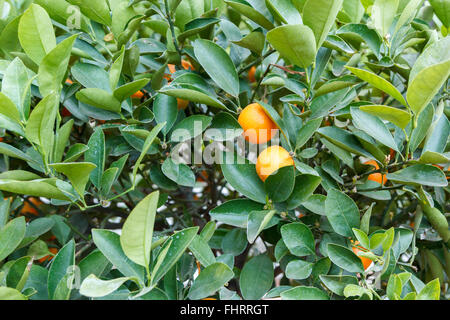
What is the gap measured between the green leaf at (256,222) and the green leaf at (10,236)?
1.07 ft

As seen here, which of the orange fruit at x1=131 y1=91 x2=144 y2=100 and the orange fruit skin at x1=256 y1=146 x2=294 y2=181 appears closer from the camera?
the orange fruit skin at x1=256 y1=146 x2=294 y2=181

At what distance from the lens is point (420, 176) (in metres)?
0.72

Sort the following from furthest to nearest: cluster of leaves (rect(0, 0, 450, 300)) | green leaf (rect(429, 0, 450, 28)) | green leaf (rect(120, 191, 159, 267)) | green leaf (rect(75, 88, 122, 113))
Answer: green leaf (rect(429, 0, 450, 28)), green leaf (rect(75, 88, 122, 113)), cluster of leaves (rect(0, 0, 450, 300)), green leaf (rect(120, 191, 159, 267))

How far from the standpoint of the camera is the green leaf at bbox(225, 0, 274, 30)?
2.41ft

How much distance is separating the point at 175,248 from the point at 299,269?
19 cm

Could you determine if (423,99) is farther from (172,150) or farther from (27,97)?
(27,97)

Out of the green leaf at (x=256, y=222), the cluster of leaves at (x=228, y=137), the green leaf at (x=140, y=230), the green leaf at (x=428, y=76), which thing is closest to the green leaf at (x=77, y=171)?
the cluster of leaves at (x=228, y=137)

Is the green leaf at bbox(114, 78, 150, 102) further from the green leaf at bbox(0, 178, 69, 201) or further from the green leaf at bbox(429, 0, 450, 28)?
the green leaf at bbox(429, 0, 450, 28)

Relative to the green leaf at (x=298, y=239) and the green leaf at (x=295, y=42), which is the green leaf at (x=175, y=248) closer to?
the green leaf at (x=298, y=239)

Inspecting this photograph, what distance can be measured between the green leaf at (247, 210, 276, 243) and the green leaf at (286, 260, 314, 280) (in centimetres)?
8

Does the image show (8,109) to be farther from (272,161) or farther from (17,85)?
(272,161)

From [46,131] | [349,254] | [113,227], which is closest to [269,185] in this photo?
[349,254]

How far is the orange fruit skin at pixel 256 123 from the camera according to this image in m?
0.76

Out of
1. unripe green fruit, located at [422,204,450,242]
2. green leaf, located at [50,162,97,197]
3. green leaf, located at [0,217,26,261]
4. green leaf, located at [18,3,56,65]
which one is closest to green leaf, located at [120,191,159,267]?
green leaf, located at [50,162,97,197]
